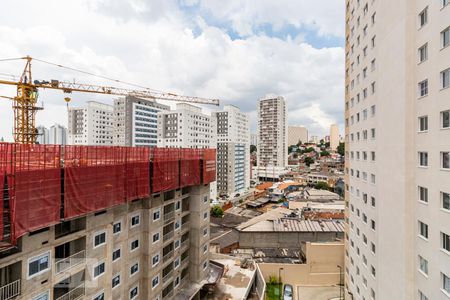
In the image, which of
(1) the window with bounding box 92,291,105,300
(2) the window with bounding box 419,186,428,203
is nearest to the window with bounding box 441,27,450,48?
(2) the window with bounding box 419,186,428,203

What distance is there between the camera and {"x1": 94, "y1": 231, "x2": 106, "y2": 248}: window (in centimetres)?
1469

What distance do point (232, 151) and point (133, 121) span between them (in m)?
37.0

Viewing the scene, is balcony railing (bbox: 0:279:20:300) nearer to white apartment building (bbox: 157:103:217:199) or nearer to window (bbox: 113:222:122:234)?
window (bbox: 113:222:122:234)

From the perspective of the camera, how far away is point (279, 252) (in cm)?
3794

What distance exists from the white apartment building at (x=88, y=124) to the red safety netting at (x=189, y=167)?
85.6 m

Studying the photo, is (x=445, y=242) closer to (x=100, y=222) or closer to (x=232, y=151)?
(x=100, y=222)

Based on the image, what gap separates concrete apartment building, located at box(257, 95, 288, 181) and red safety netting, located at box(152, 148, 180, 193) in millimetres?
99477

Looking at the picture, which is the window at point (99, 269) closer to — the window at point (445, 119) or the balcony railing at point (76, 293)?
the balcony railing at point (76, 293)

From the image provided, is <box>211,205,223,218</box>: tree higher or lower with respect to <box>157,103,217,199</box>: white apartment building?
lower

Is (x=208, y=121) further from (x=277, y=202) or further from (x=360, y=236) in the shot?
(x=360, y=236)

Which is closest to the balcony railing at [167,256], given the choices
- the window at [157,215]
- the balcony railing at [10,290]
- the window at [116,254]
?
the window at [157,215]

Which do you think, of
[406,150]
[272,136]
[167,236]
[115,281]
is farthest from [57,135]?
[406,150]

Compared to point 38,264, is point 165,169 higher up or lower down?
higher up

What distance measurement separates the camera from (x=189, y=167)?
24000mm
